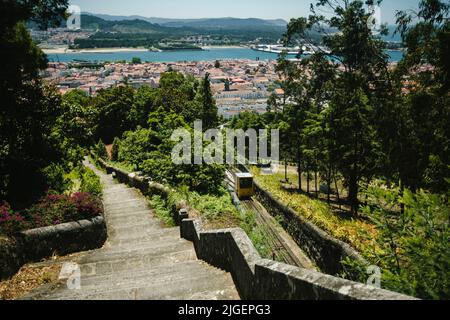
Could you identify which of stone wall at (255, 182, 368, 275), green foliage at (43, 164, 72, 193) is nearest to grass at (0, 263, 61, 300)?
green foliage at (43, 164, 72, 193)

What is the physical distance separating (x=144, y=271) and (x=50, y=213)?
2918mm

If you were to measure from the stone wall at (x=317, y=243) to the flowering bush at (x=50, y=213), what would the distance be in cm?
614

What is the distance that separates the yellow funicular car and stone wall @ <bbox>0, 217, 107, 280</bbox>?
15145 millimetres

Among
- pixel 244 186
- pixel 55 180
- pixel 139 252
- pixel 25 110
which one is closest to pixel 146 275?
pixel 139 252

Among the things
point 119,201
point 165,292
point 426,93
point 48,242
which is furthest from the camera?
point 426,93

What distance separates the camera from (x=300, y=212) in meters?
15.9

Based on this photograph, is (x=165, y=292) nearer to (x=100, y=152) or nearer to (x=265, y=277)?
(x=265, y=277)

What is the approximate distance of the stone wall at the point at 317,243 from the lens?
11.2 metres

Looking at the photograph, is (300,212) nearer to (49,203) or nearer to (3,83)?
(49,203)

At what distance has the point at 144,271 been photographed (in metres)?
6.60

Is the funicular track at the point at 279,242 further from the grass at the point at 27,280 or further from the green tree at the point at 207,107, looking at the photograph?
the green tree at the point at 207,107

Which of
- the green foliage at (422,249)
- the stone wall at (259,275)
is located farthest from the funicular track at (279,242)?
the green foliage at (422,249)
